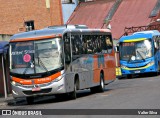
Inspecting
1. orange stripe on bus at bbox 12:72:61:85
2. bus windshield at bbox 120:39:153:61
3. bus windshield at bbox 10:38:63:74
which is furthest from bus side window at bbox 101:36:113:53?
bus windshield at bbox 120:39:153:61

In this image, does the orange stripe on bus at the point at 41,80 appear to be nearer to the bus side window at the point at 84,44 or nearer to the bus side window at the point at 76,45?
the bus side window at the point at 76,45

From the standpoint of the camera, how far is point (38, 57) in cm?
2089

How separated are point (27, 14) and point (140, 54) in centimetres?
1643

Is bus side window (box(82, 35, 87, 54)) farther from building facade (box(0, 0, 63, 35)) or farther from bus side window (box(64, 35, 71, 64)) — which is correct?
building facade (box(0, 0, 63, 35))

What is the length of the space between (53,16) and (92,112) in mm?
37928

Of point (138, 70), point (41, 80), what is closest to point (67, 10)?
point (138, 70)

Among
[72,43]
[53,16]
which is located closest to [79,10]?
[53,16]

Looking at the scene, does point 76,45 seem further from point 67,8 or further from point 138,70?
point 67,8

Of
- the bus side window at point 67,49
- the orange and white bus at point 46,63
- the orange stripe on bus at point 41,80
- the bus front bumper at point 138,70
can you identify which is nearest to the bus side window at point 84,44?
the orange and white bus at point 46,63

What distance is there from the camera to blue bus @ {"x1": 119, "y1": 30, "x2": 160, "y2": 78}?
37.6 metres

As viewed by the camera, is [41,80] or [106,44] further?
[106,44]

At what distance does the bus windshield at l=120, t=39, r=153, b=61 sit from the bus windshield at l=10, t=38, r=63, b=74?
58.2ft

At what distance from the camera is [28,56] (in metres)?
21.0

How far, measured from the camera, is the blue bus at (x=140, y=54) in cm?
3762
